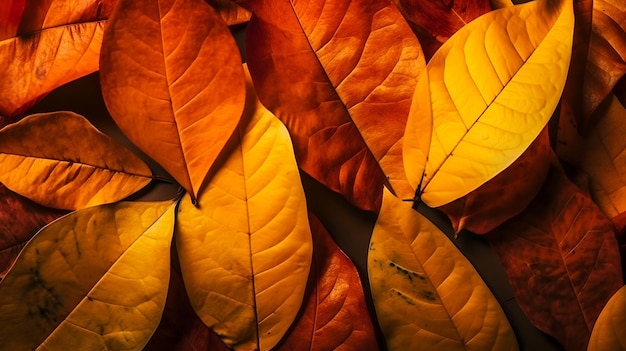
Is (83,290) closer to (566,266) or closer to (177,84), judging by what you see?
(177,84)

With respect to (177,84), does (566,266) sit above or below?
below

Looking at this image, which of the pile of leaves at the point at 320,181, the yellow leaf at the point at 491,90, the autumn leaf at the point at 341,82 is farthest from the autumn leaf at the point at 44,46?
the yellow leaf at the point at 491,90

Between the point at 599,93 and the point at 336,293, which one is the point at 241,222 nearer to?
the point at 336,293

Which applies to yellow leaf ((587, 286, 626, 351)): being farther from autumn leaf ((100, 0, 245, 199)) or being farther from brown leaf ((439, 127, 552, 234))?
autumn leaf ((100, 0, 245, 199))

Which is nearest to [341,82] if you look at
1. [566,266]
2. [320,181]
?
[320,181]

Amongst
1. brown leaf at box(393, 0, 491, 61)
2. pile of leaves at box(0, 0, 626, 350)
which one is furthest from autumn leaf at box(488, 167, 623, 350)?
brown leaf at box(393, 0, 491, 61)

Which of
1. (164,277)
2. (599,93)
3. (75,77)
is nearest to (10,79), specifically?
(75,77)
